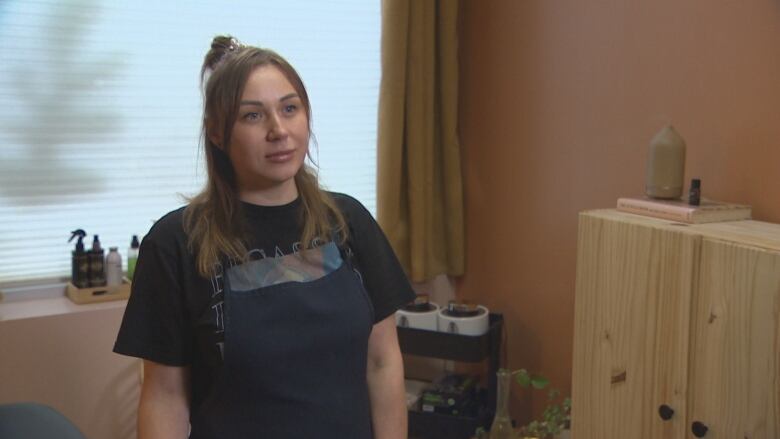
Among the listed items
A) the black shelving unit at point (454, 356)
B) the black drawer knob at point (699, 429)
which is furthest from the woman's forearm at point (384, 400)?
the black shelving unit at point (454, 356)

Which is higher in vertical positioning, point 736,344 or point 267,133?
point 267,133

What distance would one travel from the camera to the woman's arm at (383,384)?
4.92ft

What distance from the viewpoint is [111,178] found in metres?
2.41

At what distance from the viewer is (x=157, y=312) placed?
1299 millimetres

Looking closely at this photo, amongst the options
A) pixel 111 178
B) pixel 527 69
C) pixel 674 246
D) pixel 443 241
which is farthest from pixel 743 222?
pixel 111 178

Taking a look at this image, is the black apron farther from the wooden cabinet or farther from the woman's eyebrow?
the wooden cabinet

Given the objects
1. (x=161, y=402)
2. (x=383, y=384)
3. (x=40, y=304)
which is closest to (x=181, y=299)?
(x=161, y=402)

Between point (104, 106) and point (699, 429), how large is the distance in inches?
73.1

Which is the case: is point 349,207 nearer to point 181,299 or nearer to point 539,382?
point 181,299

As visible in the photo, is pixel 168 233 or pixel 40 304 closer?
pixel 168 233

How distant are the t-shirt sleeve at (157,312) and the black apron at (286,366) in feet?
0.26

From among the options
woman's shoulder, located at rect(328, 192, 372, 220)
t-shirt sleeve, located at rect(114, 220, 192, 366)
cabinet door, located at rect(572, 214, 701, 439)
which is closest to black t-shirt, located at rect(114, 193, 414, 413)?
t-shirt sleeve, located at rect(114, 220, 192, 366)

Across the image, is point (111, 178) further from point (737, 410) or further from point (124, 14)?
point (737, 410)

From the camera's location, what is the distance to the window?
7.39 feet
